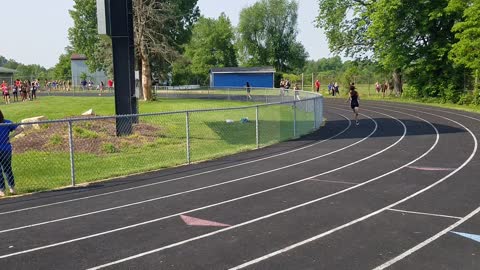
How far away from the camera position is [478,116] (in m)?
26.7

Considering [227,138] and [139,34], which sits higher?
[139,34]

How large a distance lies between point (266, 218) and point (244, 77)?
61.3 meters

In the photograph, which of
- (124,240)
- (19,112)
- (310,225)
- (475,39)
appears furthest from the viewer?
(475,39)

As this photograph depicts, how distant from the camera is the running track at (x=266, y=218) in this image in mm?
6047

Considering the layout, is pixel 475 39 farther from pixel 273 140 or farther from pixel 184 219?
pixel 184 219

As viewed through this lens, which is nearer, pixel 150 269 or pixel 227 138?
pixel 150 269

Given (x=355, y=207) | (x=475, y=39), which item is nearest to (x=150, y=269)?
(x=355, y=207)

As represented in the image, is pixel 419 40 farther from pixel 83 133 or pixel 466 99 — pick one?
pixel 83 133

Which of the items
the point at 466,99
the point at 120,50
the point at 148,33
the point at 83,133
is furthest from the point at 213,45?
the point at 83,133

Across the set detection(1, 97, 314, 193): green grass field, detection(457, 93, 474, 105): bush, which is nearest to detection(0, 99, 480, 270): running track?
detection(1, 97, 314, 193): green grass field

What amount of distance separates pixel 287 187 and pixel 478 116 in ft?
68.4

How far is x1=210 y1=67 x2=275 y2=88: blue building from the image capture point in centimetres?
6725

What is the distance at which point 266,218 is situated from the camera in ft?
25.6

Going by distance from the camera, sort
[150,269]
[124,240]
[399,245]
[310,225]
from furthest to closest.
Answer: [310,225]
[124,240]
[399,245]
[150,269]
